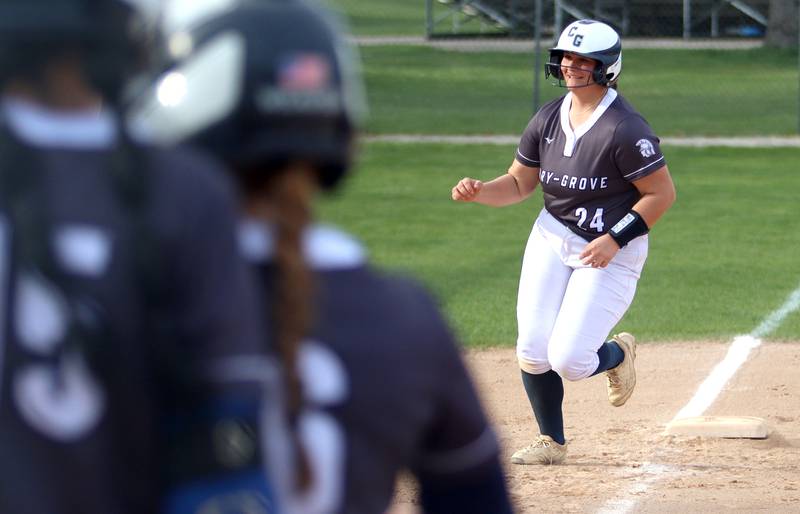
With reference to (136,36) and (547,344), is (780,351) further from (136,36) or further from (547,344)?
(136,36)

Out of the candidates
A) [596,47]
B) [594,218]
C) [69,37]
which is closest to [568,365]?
[594,218]

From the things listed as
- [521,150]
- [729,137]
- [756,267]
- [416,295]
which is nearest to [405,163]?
[729,137]

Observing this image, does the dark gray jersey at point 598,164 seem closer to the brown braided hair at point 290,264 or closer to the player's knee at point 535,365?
the player's knee at point 535,365

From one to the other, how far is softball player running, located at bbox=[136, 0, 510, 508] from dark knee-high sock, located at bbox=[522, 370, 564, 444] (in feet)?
14.0

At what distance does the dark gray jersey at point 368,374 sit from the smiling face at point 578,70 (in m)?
4.27

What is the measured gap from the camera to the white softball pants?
5688mm

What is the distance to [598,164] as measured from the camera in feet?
18.8

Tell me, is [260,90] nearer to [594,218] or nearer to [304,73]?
[304,73]

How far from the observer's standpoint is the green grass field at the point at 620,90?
18469 mm

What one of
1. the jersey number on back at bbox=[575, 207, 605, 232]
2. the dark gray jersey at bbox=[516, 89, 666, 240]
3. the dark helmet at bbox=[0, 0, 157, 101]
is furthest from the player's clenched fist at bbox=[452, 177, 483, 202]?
→ the dark helmet at bbox=[0, 0, 157, 101]

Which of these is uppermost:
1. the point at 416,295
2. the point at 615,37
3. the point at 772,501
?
the point at 416,295

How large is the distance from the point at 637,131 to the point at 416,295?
168 inches

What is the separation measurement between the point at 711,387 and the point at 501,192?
6.28 ft

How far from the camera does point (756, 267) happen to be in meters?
10.3
